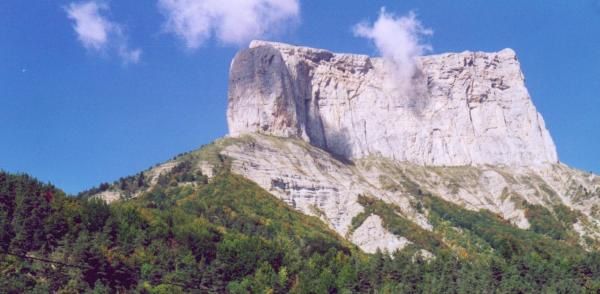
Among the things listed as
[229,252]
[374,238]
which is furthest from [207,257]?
[374,238]

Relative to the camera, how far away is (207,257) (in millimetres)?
116938

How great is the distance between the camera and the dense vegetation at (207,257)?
94.1 m

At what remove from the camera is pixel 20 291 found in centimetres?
8269

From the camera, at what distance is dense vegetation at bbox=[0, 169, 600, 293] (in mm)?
94081

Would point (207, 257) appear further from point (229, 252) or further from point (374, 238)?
point (374, 238)

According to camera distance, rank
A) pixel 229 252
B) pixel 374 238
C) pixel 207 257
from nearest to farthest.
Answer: pixel 229 252 < pixel 207 257 < pixel 374 238

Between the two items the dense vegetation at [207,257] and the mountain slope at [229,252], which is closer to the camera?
the dense vegetation at [207,257]

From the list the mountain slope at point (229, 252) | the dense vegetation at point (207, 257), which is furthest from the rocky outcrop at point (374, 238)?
the dense vegetation at point (207, 257)

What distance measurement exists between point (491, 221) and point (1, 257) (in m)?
124

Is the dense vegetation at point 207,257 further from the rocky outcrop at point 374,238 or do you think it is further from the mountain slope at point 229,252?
the rocky outcrop at point 374,238

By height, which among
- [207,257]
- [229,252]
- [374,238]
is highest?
[374,238]

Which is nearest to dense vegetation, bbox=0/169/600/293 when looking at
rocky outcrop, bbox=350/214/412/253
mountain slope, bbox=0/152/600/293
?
mountain slope, bbox=0/152/600/293

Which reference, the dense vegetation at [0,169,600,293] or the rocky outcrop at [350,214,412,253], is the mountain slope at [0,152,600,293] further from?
the rocky outcrop at [350,214,412,253]

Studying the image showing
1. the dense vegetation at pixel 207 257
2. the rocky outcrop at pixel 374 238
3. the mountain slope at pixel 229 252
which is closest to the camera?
the dense vegetation at pixel 207 257
